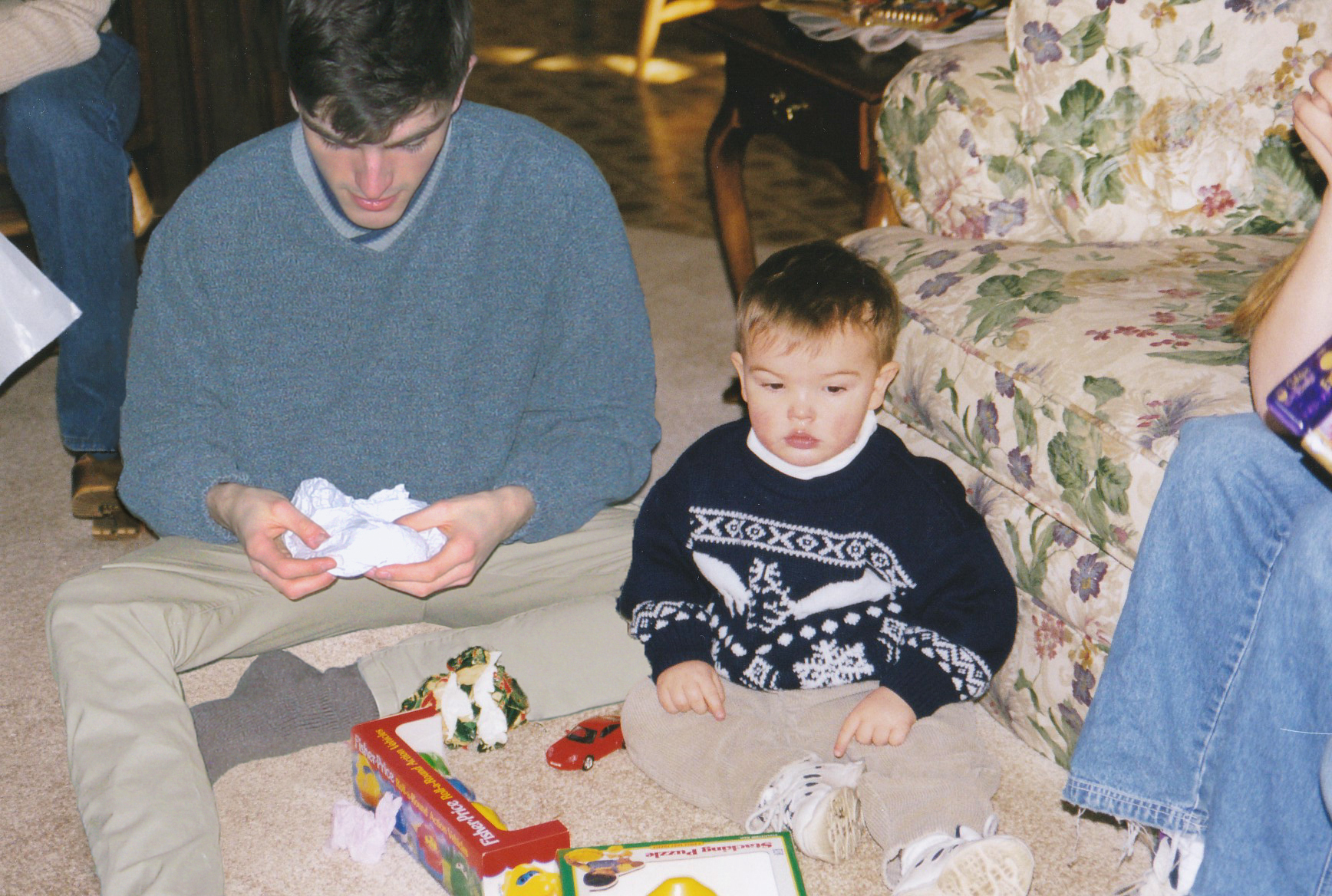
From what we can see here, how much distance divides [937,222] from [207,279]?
0.90m

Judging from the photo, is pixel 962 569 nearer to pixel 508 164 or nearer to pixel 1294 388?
pixel 1294 388

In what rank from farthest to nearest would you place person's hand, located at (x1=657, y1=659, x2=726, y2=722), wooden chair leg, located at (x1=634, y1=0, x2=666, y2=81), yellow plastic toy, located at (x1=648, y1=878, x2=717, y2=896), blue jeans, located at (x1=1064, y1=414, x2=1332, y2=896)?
wooden chair leg, located at (x1=634, y1=0, x2=666, y2=81)
person's hand, located at (x1=657, y1=659, x2=726, y2=722)
yellow plastic toy, located at (x1=648, y1=878, x2=717, y2=896)
blue jeans, located at (x1=1064, y1=414, x2=1332, y2=896)

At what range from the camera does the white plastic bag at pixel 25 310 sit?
5.52 ft

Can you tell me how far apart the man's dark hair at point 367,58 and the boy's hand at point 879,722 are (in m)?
Result: 0.72

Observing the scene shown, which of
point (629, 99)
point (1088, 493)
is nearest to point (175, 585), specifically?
point (1088, 493)

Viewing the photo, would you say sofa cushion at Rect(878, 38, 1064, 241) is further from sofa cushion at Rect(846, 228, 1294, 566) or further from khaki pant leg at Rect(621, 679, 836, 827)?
khaki pant leg at Rect(621, 679, 836, 827)

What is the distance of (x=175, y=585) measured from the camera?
1380 millimetres

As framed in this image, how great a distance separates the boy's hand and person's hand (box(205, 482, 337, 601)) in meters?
0.54

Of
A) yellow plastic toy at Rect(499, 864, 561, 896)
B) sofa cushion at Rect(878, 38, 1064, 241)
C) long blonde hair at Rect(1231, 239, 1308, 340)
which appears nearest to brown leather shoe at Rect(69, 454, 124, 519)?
yellow plastic toy at Rect(499, 864, 561, 896)

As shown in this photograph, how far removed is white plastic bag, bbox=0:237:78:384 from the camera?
5.52 feet

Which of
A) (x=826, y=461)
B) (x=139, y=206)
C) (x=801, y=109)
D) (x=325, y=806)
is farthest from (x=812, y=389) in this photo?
(x=139, y=206)

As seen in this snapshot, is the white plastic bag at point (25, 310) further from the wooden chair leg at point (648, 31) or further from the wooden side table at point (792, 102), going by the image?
the wooden chair leg at point (648, 31)

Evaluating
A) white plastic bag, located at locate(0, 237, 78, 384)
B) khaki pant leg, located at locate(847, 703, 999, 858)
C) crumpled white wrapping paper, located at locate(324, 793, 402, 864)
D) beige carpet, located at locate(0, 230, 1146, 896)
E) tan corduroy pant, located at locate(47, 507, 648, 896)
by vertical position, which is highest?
white plastic bag, located at locate(0, 237, 78, 384)

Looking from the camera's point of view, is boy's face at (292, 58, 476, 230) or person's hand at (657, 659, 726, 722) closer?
boy's face at (292, 58, 476, 230)
